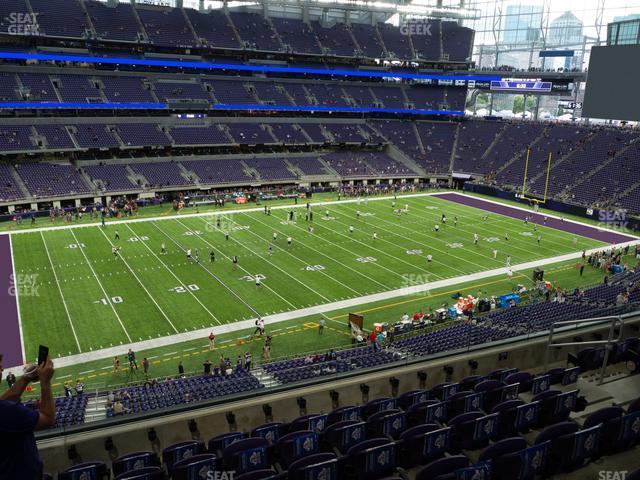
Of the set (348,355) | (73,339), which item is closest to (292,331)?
(348,355)

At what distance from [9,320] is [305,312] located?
1402 centimetres

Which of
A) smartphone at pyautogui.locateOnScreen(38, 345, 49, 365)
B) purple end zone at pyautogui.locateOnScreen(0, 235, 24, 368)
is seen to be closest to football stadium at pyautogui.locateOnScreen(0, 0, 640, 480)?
smartphone at pyautogui.locateOnScreen(38, 345, 49, 365)

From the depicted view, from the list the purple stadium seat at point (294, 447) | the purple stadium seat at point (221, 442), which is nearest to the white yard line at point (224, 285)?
the purple stadium seat at point (221, 442)

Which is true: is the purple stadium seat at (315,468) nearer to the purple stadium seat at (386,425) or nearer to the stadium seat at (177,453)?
the purple stadium seat at (386,425)

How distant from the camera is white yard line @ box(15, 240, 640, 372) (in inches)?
871

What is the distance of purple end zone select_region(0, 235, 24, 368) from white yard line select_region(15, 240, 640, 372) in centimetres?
194

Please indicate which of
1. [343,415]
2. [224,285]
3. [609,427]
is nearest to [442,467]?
[609,427]

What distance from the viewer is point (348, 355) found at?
20.2 meters

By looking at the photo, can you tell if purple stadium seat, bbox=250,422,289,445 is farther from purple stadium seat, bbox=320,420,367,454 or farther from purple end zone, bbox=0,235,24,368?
purple end zone, bbox=0,235,24,368

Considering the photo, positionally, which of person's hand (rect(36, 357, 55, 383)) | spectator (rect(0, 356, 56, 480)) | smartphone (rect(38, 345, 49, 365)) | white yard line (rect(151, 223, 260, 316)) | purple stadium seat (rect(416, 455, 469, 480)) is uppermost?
smartphone (rect(38, 345, 49, 365))

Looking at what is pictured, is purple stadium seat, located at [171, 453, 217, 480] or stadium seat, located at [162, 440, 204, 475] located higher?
purple stadium seat, located at [171, 453, 217, 480]

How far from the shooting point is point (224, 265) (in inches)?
1318

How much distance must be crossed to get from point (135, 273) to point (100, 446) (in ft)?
78.2

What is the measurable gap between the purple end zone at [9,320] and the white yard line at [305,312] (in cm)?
194
